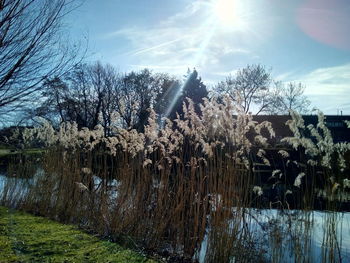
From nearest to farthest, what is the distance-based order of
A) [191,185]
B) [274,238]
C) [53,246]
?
[274,238], [53,246], [191,185]

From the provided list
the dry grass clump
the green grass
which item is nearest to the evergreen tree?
the dry grass clump

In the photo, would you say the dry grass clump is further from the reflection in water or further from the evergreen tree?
the evergreen tree

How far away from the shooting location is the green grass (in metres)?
3.09

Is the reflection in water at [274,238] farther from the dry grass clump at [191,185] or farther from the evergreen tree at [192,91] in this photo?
the evergreen tree at [192,91]

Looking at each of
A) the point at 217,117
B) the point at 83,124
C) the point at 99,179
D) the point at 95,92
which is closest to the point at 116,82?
the point at 95,92

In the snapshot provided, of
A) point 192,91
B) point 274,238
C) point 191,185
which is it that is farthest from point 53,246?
point 192,91

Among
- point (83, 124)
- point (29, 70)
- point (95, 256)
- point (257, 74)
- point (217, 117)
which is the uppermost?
point (257, 74)

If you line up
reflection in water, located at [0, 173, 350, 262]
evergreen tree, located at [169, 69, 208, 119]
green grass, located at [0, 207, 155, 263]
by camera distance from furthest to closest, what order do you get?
evergreen tree, located at [169, 69, 208, 119], green grass, located at [0, 207, 155, 263], reflection in water, located at [0, 173, 350, 262]

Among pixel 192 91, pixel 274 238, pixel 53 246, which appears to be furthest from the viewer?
pixel 192 91

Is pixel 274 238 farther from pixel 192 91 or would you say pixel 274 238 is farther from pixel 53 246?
pixel 192 91

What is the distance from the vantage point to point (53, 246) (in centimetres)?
342

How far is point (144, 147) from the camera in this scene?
13.9ft

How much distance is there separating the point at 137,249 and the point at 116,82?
22.0m

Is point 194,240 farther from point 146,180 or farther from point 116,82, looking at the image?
point 116,82
